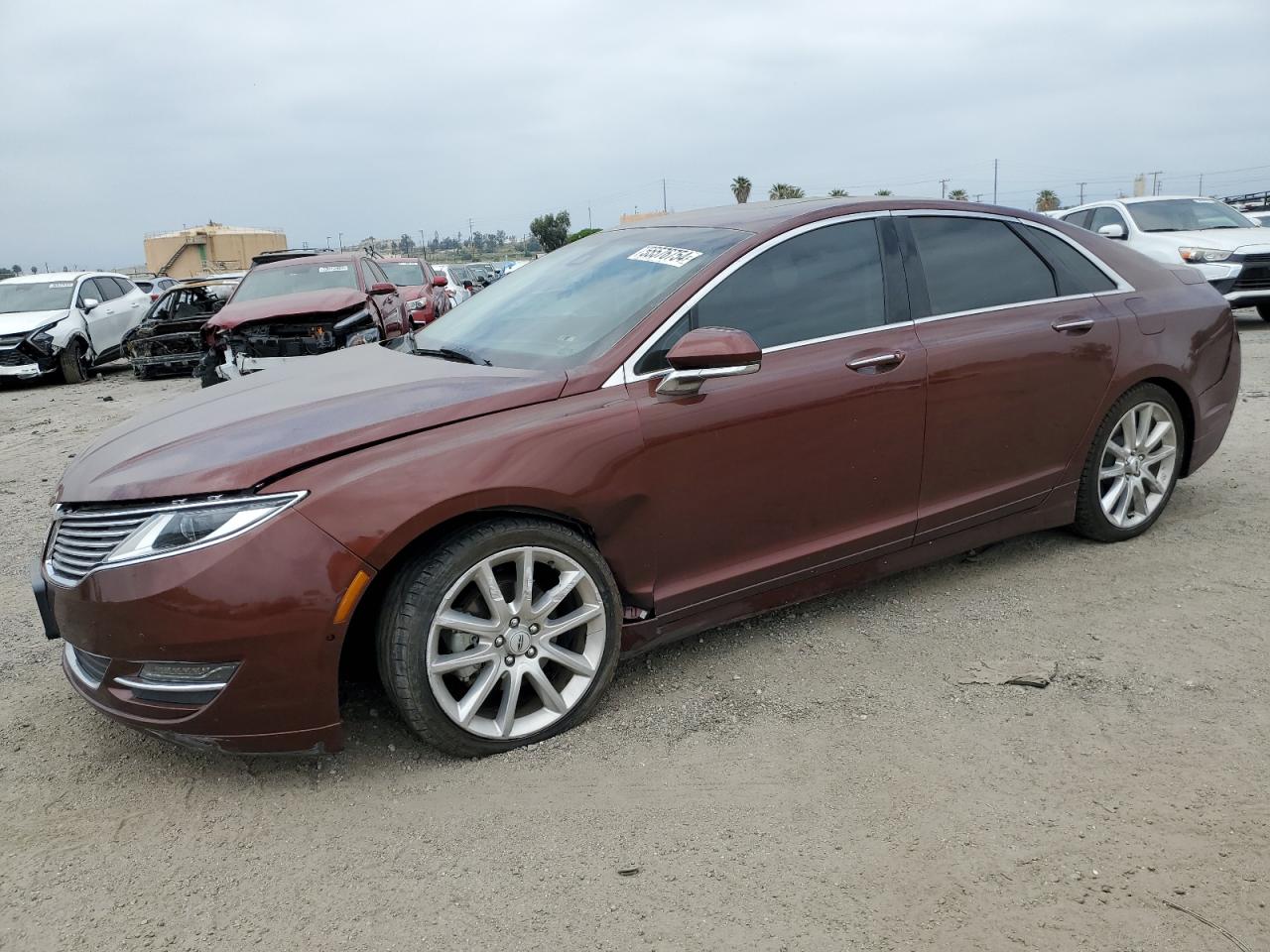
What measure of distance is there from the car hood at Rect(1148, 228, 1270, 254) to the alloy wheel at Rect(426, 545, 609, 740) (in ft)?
37.7

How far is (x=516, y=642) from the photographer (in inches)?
114

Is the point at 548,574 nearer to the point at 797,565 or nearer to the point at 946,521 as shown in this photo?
the point at 797,565

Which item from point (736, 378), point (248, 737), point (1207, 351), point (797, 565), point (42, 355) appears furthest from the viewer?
point (42, 355)

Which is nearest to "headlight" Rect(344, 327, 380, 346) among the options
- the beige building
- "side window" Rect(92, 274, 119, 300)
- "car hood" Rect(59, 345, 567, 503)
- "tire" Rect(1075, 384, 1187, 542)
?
"car hood" Rect(59, 345, 567, 503)

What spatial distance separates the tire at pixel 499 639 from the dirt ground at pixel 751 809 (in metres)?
0.12

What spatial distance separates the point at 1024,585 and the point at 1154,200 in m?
10.4

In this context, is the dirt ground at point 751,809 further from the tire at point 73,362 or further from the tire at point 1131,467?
the tire at point 73,362

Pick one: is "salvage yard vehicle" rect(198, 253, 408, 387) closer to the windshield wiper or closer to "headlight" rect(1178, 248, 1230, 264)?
the windshield wiper

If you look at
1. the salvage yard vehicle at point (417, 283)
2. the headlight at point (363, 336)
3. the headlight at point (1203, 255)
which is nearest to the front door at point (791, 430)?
the headlight at point (363, 336)

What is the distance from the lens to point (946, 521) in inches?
148

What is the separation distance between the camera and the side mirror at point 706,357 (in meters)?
2.94

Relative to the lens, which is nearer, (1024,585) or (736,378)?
(736,378)

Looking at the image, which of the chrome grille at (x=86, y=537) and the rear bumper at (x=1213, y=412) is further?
the rear bumper at (x=1213, y=412)

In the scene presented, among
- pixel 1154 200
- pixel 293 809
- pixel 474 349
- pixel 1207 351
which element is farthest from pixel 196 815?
pixel 1154 200
